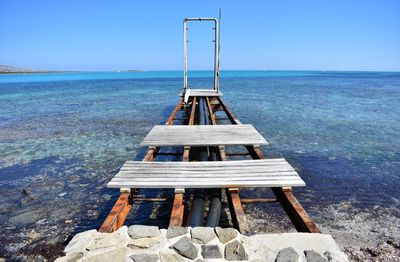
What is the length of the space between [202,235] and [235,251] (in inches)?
17.8

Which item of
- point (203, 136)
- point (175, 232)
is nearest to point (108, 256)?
point (175, 232)

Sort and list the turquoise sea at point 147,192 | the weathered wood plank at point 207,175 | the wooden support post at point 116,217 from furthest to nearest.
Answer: the turquoise sea at point 147,192 < the weathered wood plank at point 207,175 < the wooden support post at point 116,217

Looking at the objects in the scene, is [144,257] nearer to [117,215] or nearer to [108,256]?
[108,256]

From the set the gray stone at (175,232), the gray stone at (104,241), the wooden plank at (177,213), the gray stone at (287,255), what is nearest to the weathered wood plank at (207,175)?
the wooden plank at (177,213)

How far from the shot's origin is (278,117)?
18.2 metres

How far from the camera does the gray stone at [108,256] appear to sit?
2.82 m

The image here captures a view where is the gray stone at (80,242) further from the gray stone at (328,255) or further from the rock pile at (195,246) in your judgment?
the gray stone at (328,255)

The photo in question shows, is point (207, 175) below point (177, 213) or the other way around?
the other way around

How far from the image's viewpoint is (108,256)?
9.42ft

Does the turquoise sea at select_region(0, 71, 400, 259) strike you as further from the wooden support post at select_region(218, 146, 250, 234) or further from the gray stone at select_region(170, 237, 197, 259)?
the gray stone at select_region(170, 237, 197, 259)

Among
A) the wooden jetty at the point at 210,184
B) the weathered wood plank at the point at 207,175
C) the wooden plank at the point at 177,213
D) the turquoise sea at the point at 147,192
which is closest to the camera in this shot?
the wooden plank at the point at 177,213

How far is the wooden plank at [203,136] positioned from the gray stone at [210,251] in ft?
14.2

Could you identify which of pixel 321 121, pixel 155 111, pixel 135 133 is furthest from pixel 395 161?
pixel 155 111

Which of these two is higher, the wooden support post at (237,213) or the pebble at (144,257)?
the pebble at (144,257)
